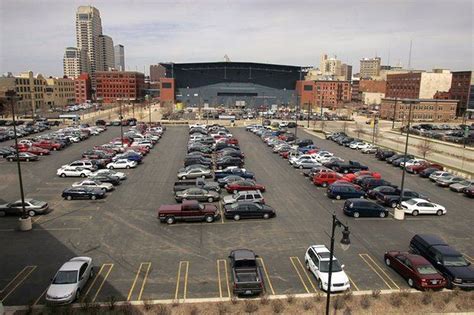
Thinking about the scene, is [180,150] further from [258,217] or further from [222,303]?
[222,303]

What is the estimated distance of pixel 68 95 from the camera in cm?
16762

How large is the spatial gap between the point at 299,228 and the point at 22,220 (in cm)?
1825

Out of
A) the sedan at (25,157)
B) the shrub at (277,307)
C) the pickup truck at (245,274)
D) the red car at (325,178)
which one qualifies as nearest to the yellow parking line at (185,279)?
the pickup truck at (245,274)

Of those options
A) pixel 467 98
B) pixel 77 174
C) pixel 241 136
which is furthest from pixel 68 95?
pixel 467 98

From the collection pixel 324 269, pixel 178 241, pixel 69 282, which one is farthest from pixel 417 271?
pixel 69 282

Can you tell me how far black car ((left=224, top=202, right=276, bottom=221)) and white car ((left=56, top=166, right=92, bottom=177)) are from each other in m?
19.4

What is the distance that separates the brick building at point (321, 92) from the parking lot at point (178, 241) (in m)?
123

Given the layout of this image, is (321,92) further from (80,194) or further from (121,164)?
(80,194)

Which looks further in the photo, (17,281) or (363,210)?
(363,210)

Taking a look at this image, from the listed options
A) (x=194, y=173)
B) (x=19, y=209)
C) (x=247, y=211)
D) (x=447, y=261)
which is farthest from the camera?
(x=194, y=173)

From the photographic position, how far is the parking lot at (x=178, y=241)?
60.6 feet

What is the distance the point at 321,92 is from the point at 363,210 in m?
134

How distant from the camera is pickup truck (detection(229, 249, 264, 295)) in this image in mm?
17219

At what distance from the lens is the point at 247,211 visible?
27359 millimetres
